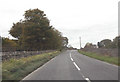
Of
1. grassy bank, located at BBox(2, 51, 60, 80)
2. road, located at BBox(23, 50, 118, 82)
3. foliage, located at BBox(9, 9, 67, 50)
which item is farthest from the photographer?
foliage, located at BBox(9, 9, 67, 50)

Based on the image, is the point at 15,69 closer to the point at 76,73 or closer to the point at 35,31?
the point at 76,73

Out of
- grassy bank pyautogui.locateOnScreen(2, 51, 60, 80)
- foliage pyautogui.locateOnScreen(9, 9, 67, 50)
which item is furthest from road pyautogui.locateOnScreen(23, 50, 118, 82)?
foliage pyautogui.locateOnScreen(9, 9, 67, 50)

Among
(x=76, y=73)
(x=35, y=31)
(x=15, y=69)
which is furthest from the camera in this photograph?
(x=35, y=31)

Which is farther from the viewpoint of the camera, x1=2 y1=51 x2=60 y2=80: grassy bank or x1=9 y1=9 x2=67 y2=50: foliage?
x1=9 y1=9 x2=67 y2=50: foliage

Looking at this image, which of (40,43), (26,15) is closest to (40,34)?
(40,43)

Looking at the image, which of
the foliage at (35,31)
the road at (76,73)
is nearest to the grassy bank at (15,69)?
the road at (76,73)

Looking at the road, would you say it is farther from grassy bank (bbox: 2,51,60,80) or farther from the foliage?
the foliage

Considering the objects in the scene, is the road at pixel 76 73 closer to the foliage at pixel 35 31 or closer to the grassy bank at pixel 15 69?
the grassy bank at pixel 15 69

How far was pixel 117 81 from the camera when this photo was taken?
11422mm

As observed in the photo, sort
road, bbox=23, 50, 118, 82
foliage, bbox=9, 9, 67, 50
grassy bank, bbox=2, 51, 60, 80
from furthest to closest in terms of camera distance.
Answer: foliage, bbox=9, 9, 67, 50 → road, bbox=23, 50, 118, 82 → grassy bank, bbox=2, 51, 60, 80

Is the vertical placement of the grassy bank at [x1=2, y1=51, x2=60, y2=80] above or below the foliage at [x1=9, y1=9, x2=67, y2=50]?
below

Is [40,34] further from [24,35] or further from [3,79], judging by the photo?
[3,79]

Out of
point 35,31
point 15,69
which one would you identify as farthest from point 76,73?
point 35,31

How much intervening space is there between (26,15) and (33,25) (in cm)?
467
